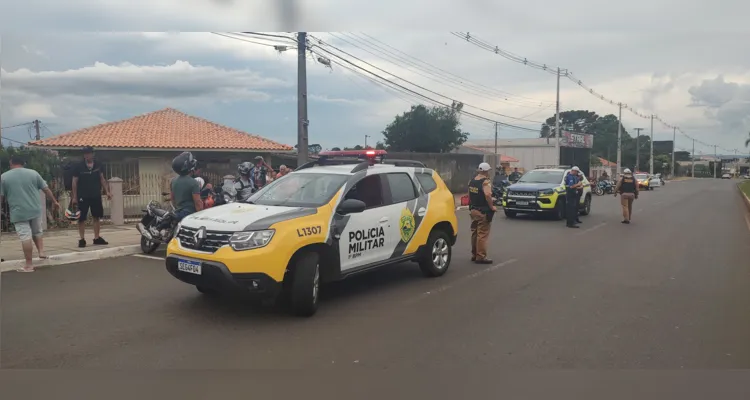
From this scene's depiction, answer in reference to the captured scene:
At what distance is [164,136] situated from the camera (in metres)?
21.9

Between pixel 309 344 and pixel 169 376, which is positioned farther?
pixel 309 344

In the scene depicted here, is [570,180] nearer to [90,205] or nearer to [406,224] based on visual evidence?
[406,224]

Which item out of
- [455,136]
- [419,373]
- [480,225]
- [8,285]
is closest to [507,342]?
[419,373]

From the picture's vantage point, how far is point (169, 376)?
4277 millimetres

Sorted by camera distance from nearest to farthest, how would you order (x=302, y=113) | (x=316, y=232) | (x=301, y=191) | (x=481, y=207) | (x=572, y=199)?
1. (x=316, y=232)
2. (x=301, y=191)
3. (x=481, y=207)
4. (x=572, y=199)
5. (x=302, y=113)

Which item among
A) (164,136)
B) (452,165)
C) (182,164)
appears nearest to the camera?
(182,164)

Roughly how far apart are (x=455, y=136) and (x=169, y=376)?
3885 cm

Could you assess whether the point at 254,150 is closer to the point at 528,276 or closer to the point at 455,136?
the point at 528,276

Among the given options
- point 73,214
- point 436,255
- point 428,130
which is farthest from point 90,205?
point 428,130

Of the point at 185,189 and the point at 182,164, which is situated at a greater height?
the point at 182,164

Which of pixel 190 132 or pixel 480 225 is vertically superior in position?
pixel 190 132

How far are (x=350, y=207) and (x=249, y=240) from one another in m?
1.25

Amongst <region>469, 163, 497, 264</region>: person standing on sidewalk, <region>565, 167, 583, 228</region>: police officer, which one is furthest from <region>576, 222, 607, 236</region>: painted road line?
<region>469, 163, 497, 264</region>: person standing on sidewalk

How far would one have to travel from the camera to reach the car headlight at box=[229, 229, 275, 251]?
548 centimetres
